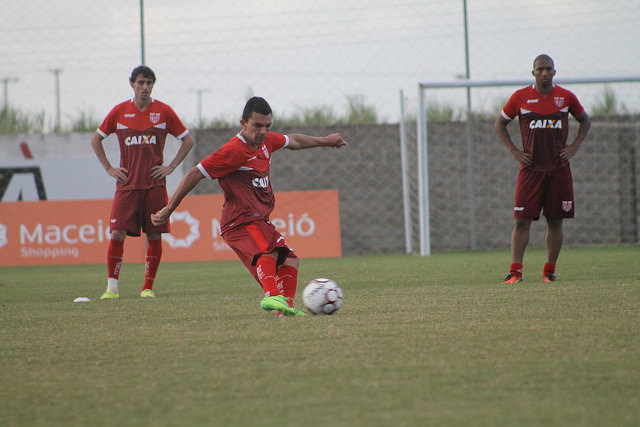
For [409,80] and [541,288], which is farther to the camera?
[409,80]

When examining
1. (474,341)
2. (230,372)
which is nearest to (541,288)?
(474,341)

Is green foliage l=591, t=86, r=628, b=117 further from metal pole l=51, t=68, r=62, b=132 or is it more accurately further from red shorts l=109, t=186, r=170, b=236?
red shorts l=109, t=186, r=170, b=236

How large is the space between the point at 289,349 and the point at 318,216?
9.31 m

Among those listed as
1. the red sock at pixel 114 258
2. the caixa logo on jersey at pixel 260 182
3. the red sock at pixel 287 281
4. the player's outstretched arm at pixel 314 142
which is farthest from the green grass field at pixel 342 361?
the player's outstretched arm at pixel 314 142

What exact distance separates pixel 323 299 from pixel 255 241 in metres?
0.60

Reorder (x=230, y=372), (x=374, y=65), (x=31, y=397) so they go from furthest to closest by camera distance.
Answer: (x=374, y=65), (x=230, y=372), (x=31, y=397)

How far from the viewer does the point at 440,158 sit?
51.6 ft

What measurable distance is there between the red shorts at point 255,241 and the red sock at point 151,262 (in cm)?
204

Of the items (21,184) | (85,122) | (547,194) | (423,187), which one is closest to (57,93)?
(85,122)

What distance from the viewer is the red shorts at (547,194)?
684 centimetres

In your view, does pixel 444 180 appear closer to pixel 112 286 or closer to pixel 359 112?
pixel 359 112

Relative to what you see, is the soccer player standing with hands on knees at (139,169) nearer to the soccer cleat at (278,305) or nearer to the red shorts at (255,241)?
the red shorts at (255,241)

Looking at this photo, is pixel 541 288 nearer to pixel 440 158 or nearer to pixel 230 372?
pixel 230 372

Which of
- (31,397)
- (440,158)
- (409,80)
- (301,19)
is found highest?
(301,19)
